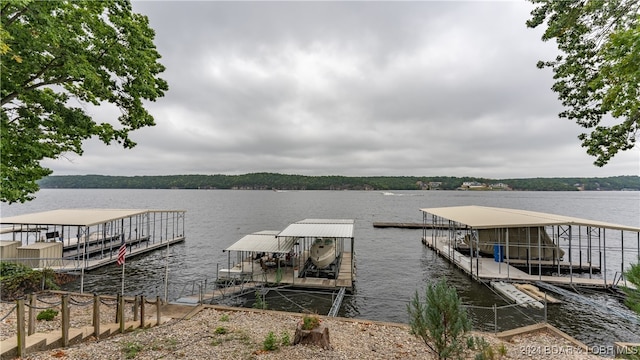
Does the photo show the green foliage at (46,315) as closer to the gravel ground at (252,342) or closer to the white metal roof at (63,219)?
the gravel ground at (252,342)

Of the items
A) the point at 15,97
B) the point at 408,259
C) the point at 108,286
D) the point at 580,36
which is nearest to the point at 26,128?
the point at 15,97

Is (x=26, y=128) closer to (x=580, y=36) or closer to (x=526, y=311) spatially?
(x=580, y=36)

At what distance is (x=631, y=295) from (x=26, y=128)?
623 inches

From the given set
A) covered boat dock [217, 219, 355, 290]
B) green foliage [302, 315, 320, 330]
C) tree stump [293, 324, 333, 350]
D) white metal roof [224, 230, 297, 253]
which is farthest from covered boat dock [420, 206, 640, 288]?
tree stump [293, 324, 333, 350]

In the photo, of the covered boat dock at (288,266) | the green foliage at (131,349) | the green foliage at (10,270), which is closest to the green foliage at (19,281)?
the green foliage at (10,270)

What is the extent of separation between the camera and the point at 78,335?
8.05m

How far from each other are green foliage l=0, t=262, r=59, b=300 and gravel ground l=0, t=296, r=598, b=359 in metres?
5.21

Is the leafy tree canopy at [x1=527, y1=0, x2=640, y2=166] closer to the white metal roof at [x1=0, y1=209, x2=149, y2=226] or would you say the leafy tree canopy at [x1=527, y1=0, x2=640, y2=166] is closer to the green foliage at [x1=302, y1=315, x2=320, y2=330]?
the green foliage at [x1=302, y1=315, x2=320, y2=330]

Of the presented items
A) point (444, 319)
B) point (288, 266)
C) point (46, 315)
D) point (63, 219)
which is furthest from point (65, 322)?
point (63, 219)

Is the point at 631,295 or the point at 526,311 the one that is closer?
the point at 631,295

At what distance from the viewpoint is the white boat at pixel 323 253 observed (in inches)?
835

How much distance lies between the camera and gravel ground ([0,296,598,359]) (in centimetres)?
713

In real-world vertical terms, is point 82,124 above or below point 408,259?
above

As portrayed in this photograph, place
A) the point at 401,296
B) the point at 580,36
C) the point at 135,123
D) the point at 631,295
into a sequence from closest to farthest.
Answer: the point at 631,295
the point at 580,36
the point at 135,123
the point at 401,296
